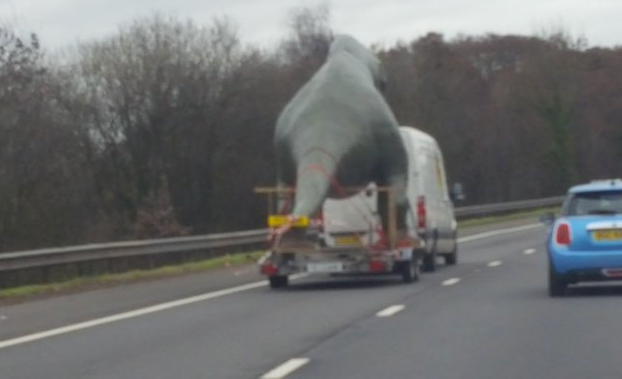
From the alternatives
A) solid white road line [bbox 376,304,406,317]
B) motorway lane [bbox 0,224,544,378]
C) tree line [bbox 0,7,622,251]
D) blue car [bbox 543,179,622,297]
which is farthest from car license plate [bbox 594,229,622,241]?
tree line [bbox 0,7,622,251]

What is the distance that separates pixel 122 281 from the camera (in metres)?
29.3

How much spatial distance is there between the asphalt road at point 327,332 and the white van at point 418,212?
2.88 ft

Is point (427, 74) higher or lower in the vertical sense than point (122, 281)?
higher

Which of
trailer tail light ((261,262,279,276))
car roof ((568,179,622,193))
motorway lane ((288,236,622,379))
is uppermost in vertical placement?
car roof ((568,179,622,193))

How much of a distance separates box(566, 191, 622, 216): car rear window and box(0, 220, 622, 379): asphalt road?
1.09 meters

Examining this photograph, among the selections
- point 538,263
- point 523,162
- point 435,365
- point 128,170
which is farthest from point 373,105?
point 523,162

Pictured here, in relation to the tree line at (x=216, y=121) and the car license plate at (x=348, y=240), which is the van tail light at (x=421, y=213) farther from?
the tree line at (x=216, y=121)

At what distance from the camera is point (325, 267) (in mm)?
25594

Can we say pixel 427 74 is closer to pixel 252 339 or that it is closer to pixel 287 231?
pixel 287 231

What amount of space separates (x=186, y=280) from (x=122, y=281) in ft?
3.69

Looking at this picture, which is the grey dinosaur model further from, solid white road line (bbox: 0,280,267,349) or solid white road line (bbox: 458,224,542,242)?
solid white road line (bbox: 458,224,542,242)

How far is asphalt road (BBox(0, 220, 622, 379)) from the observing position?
1459cm

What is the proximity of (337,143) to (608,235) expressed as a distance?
592 centimetres

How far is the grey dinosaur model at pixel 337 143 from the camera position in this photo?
1045 inches
